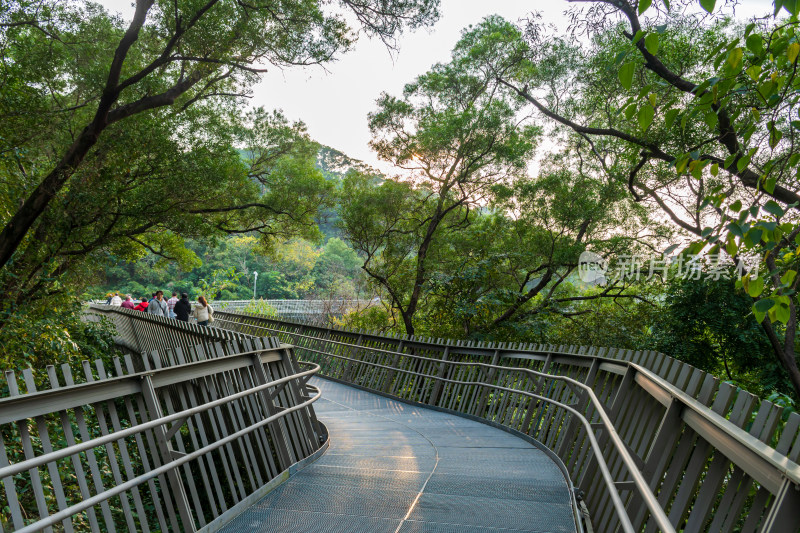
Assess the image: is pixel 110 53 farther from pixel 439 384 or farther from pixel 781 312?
pixel 781 312

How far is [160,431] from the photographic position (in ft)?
12.7

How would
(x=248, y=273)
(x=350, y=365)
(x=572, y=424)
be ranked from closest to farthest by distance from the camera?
1. (x=572, y=424)
2. (x=350, y=365)
3. (x=248, y=273)

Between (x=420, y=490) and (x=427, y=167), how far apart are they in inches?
676

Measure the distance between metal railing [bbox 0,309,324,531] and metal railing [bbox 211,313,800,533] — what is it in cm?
273

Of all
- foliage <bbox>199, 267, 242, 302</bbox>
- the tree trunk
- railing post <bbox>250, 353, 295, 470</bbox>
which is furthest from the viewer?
foliage <bbox>199, 267, 242, 302</bbox>

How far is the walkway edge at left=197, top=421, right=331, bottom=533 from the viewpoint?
391cm

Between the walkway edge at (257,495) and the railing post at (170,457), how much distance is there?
144mm

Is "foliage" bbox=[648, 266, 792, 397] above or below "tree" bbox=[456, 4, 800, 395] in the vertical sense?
below

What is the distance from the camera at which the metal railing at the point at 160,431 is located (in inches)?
119

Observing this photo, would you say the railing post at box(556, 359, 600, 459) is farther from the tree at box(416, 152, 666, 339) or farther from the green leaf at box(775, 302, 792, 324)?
the tree at box(416, 152, 666, 339)

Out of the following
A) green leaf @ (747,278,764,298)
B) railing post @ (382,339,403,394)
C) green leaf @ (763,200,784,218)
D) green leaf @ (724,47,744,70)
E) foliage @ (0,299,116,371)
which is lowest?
foliage @ (0,299,116,371)

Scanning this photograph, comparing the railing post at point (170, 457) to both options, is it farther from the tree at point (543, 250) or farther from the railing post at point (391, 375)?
the tree at point (543, 250)

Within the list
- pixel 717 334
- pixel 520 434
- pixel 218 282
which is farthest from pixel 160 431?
pixel 218 282

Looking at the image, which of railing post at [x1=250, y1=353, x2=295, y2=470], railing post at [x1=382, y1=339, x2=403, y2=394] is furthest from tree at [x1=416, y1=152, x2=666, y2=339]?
railing post at [x1=250, y1=353, x2=295, y2=470]
